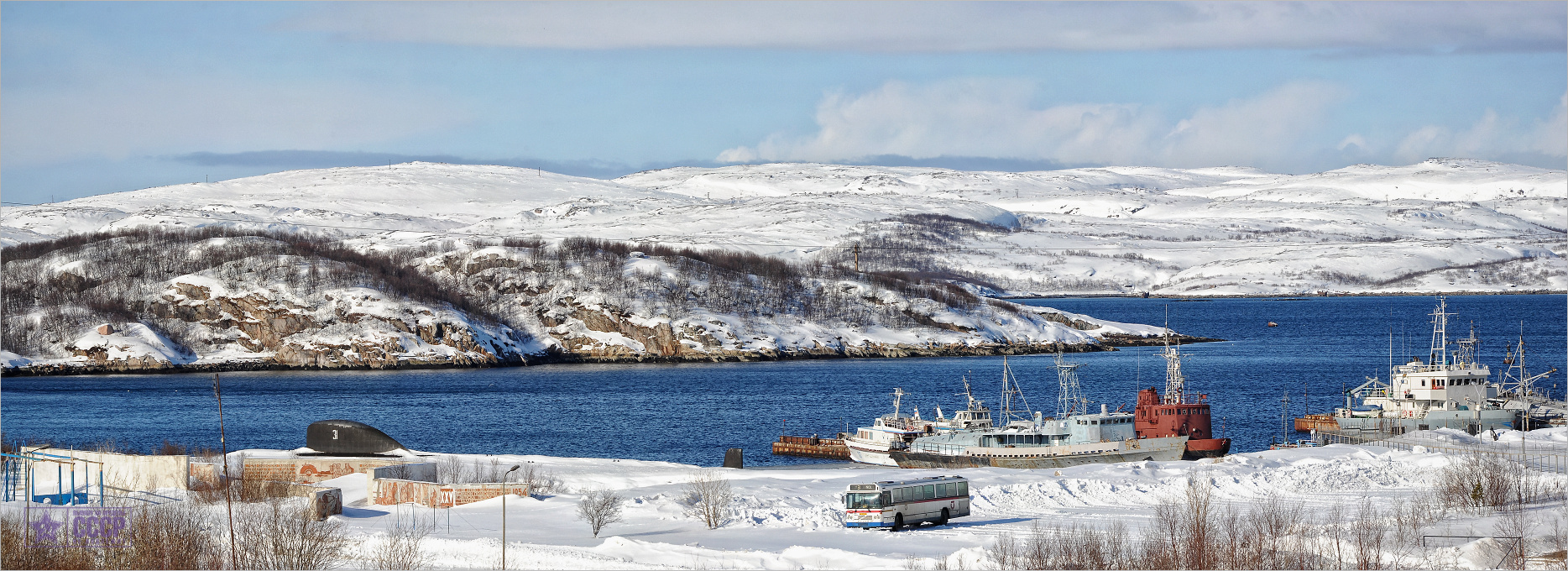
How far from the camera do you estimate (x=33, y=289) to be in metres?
138

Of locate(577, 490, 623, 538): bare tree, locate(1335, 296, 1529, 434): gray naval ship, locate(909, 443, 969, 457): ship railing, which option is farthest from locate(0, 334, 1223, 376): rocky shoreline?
locate(577, 490, 623, 538): bare tree

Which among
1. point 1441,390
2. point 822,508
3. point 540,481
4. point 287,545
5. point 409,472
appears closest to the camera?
point 287,545

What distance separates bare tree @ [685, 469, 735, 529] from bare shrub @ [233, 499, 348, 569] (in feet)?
29.4

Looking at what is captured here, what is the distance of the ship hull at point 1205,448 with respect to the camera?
57.8 m

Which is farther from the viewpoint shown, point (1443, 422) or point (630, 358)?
point (630, 358)

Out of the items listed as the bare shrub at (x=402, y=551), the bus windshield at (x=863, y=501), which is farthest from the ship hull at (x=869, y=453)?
the bare shrub at (x=402, y=551)

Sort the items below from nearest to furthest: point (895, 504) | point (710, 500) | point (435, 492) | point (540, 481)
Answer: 1. point (895, 504)
2. point (710, 500)
3. point (435, 492)
4. point (540, 481)

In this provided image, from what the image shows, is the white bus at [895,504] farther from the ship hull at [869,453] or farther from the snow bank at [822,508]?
the ship hull at [869,453]

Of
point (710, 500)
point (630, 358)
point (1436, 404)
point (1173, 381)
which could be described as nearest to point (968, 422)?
point (1173, 381)

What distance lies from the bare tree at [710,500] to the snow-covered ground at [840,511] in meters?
0.30

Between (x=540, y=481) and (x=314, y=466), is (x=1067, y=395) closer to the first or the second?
(x=540, y=481)

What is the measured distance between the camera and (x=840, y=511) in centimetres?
3769

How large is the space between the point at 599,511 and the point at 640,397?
179 ft

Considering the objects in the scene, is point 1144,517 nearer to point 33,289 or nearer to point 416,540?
point 416,540
